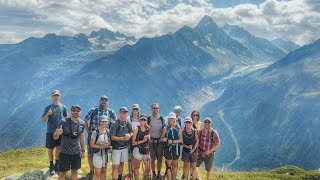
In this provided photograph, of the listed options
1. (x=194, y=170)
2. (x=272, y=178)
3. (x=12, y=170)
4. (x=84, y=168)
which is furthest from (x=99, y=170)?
(x=272, y=178)

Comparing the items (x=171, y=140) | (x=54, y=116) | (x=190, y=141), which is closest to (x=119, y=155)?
(x=171, y=140)

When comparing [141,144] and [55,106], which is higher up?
[55,106]

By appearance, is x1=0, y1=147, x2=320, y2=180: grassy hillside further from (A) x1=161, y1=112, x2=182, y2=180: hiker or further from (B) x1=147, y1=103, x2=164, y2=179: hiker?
(A) x1=161, y1=112, x2=182, y2=180: hiker

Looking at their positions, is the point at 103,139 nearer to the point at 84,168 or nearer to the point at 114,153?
the point at 114,153

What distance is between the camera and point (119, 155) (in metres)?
19.8

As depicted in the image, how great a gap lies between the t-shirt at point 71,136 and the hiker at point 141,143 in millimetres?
3334

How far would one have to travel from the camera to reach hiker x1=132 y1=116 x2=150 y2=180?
20.3 m

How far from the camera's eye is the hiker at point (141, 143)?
20.3 metres

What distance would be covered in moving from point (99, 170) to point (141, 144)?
2.88 m

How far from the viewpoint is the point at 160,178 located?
22.7 metres

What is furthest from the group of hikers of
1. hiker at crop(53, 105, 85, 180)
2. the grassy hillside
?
the grassy hillside

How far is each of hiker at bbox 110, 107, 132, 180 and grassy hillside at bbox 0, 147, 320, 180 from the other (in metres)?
5.16

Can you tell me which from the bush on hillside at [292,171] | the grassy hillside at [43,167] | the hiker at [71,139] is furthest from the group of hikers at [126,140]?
the bush on hillside at [292,171]

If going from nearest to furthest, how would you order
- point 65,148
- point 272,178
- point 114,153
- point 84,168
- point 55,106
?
point 65,148 < point 114,153 < point 55,106 < point 84,168 < point 272,178
